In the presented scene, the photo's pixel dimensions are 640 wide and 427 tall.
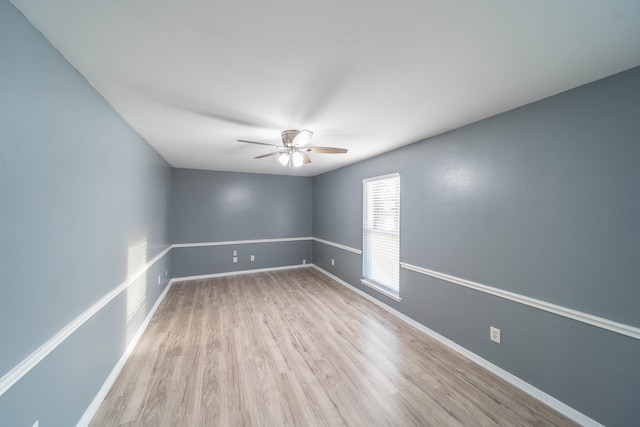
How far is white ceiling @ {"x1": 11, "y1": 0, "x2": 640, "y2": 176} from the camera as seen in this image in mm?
1018

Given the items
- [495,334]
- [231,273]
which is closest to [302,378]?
[495,334]

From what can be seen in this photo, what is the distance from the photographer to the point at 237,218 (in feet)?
17.5

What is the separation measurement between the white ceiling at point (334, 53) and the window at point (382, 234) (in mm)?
1453

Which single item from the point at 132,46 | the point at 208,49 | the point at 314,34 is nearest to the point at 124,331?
the point at 132,46

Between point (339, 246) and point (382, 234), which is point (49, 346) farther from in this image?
point (339, 246)

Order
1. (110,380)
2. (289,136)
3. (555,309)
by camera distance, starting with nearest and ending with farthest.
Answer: (555,309)
(110,380)
(289,136)

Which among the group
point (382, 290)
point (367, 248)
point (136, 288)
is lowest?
point (382, 290)

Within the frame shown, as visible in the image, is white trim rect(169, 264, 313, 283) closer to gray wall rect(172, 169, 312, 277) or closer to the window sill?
gray wall rect(172, 169, 312, 277)

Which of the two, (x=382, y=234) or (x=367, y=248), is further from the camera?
(x=367, y=248)

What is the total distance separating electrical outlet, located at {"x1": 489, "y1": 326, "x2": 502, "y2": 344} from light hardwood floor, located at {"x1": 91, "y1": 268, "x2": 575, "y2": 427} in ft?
1.04

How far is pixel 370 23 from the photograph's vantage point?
1085 millimetres

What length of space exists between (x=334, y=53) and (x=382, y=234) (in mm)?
2815

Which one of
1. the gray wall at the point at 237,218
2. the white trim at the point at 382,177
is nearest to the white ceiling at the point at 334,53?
the white trim at the point at 382,177

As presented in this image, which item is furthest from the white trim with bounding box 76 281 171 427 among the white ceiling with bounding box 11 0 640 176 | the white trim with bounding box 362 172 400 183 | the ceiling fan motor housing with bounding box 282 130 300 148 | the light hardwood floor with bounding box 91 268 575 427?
the white trim with bounding box 362 172 400 183
